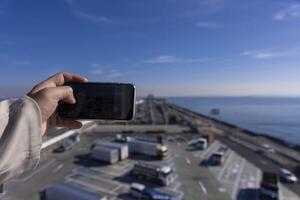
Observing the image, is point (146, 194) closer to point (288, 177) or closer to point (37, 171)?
point (37, 171)

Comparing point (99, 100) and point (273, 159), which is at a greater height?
point (99, 100)

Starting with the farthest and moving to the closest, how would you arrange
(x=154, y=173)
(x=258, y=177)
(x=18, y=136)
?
(x=258, y=177), (x=154, y=173), (x=18, y=136)

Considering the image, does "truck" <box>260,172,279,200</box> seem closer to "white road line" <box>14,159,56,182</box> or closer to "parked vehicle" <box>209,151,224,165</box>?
"parked vehicle" <box>209,151,224,165</box>

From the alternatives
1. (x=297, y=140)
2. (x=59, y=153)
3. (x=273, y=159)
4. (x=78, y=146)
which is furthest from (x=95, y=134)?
(x=297, y=140)

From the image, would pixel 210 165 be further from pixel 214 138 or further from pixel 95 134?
pixel 95 134

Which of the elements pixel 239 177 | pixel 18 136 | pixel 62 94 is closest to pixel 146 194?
pixel 239 177

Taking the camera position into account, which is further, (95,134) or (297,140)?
(297,140)

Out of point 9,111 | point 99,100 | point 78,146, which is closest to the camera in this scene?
point 9,111
